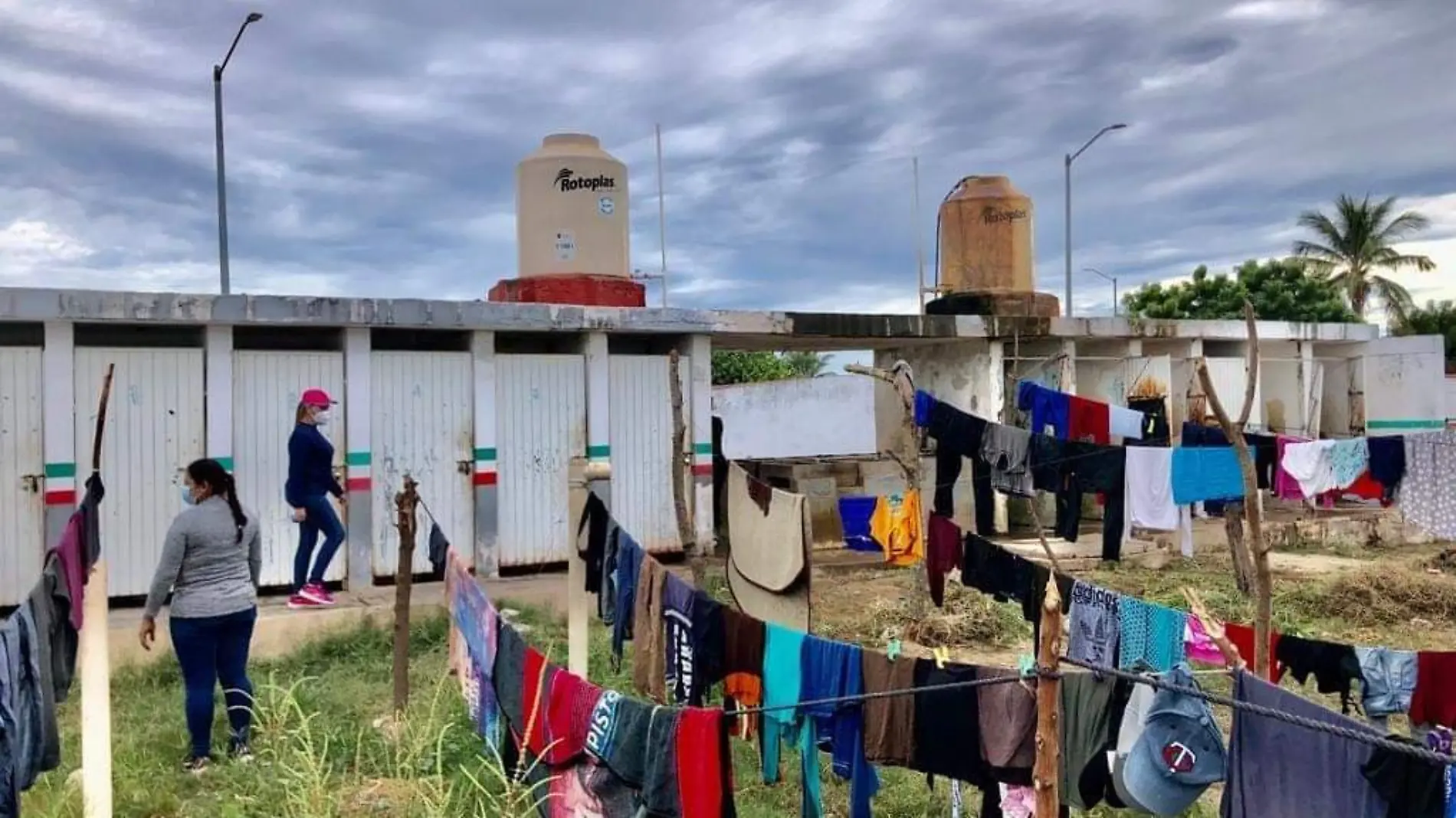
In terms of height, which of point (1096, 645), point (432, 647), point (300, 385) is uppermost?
point (300, 385)

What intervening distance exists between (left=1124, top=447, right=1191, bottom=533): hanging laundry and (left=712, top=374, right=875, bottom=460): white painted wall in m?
12.6

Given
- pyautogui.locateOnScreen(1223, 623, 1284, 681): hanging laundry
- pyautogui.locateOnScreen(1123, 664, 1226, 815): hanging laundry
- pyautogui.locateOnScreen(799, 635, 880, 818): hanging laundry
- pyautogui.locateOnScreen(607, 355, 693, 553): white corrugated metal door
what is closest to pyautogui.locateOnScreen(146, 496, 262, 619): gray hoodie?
pyautogui.locateOnScreen(799, 635, 880, 818): hanging laundry

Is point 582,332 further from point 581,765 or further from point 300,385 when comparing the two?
point 581,765

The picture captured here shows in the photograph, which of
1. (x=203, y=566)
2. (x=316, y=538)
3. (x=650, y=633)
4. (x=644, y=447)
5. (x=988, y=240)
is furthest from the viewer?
(x=988, y=240)

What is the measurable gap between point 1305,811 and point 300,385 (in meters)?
8.56

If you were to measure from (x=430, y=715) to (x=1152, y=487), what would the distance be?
7076mm

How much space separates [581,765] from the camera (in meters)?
4.17

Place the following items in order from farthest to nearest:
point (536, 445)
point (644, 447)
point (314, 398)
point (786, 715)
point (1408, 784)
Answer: point (644, 447), point (536, 445), point (314, 398), point (786, 715), point (1408, 784)

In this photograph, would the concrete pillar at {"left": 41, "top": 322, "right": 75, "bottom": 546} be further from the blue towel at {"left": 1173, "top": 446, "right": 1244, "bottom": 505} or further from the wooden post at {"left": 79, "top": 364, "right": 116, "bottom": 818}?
the blue towel at {"left": 1173, "top": 446, "right": 1244, "bottom": 505}

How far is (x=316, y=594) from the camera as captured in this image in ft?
29.0

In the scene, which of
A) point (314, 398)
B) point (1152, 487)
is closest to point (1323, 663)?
point (1152, 487)

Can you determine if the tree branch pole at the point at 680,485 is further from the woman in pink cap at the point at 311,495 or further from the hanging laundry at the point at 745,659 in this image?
the woman in pink cap at the point at 311,495

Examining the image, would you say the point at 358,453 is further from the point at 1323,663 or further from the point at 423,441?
the point at 1323,663

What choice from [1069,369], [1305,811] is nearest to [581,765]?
[1305,811]
